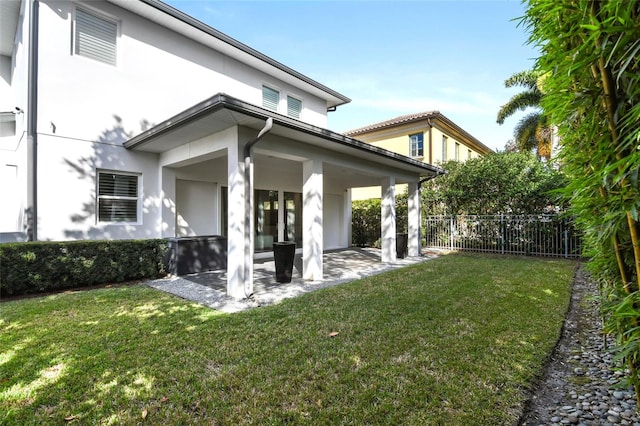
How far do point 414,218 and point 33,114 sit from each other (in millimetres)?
12514

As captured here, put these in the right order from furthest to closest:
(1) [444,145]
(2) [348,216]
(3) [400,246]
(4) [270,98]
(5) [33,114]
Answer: (1) [444,145]
(2) [348,216]
(4) [270,98]
(3) [400,246]
(5) [33,114]

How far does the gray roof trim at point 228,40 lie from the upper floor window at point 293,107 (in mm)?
1024

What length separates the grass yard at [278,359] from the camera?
102 inches

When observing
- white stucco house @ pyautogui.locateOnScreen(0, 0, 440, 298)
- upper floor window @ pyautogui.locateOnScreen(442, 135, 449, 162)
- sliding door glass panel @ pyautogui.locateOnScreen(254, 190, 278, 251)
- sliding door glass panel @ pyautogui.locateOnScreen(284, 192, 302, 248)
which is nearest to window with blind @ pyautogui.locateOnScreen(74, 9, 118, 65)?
white stucco house @ pyautogui.locateOnScreen(0, 0, 440, 298)

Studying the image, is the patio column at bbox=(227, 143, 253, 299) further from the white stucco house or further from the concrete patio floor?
the concrete patio floor

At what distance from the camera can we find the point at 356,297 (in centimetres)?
606

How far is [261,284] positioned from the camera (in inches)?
291

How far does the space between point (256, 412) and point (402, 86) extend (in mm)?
13967

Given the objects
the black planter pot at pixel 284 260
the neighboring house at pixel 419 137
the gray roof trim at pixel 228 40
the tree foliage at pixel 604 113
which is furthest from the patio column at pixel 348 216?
the tree foliage at pixel 604 113

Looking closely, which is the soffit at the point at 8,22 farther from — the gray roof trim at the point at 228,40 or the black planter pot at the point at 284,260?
the black planter pot at the point at 284,260

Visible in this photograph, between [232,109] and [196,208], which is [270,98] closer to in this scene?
[196,208]

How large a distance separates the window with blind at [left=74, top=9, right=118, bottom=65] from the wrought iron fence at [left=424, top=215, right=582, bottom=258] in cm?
1418

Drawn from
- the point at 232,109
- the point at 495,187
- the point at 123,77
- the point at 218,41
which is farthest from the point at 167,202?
the point at 495,187

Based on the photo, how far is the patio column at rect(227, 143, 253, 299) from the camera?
607 centimetres
